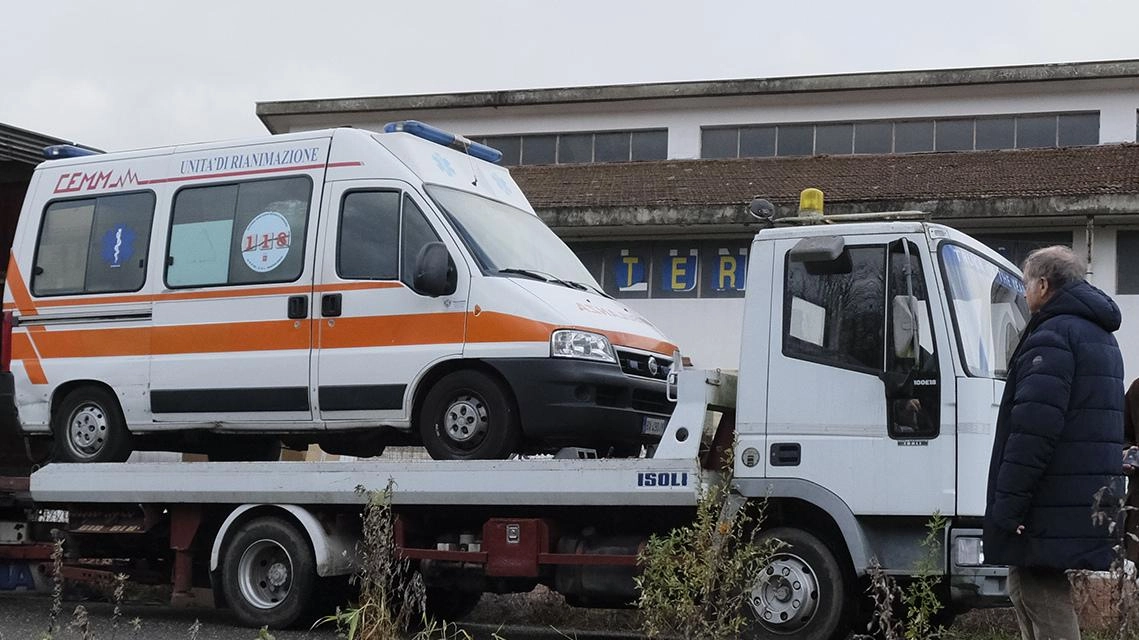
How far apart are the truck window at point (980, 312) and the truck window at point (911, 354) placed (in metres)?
0.15

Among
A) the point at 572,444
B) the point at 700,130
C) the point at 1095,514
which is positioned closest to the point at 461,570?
the point at 572,444

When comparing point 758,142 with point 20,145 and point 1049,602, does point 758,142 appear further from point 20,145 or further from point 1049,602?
point 1049,602

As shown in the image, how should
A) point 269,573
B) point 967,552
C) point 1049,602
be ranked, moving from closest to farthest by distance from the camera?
point 1049,602 → point 967,552 → point 269,573

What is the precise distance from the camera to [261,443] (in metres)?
10.1

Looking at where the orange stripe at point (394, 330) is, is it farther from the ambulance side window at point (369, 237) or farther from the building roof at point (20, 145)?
the building roof at point (20, 145)

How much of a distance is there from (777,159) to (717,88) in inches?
69.3

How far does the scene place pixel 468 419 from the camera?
27.4ft

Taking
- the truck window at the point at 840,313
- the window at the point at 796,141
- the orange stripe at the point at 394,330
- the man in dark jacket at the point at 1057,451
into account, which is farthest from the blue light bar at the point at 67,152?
the window at the point at 796,141

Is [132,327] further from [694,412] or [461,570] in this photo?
[694,412]

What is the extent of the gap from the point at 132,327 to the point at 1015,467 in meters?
6.09

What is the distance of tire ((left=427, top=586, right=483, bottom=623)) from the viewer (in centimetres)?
952

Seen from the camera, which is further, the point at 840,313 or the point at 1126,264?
the point at 1126,264

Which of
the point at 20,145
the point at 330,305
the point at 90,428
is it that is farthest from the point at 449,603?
the point at 20,145

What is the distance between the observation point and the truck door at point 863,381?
710 cm
